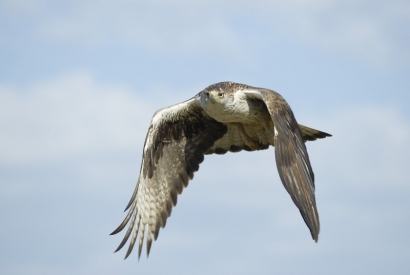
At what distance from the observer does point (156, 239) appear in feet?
33.4

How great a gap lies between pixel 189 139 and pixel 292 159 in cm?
238

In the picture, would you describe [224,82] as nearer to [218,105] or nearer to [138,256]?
[218,105]

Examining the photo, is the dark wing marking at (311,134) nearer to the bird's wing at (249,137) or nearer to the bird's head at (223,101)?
the bird's wing at (249,137)

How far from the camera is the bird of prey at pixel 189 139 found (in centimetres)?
956

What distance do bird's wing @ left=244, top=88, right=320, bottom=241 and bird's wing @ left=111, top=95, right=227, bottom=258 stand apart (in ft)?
3.91

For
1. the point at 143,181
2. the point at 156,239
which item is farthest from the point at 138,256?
the point at 143,181

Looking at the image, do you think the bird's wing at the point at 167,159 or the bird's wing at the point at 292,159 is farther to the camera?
the bird's wing at the point at 167,159

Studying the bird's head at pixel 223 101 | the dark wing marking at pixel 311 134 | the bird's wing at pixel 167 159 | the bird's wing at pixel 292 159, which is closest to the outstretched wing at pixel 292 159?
the bird's wing at pixel 292 159

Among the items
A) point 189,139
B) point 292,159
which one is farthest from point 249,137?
point 292,159

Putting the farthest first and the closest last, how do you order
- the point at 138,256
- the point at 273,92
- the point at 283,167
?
1. the point at 138,256
2. the point at 273,92
3. the point at 283,167

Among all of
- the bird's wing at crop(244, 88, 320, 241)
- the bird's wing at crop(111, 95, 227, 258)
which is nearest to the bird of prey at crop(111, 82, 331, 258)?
the bird's wing at crop(111, 95, 227, 258)

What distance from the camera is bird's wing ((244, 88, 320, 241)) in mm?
7810

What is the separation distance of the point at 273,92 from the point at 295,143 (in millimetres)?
822

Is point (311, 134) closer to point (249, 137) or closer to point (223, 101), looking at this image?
point (249, 137)
